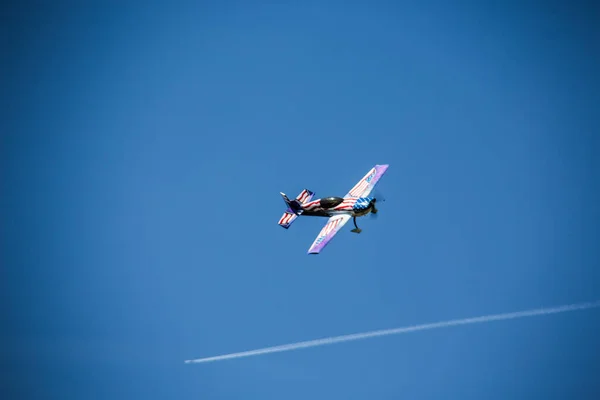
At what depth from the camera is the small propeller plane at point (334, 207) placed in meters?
51.4

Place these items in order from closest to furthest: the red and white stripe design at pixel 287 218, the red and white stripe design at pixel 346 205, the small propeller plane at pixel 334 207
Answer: the small propeller plane at pixel 334 207
the red and white stripe design at pixel 346 205
the red and white stripe design at pixel 287 218

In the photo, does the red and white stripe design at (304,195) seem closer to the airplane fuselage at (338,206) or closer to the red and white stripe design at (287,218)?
the airplane fuselage at (338,206)

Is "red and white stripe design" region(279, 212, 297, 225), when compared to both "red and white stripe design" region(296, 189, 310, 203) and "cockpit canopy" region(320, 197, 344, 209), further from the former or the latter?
"cockpit canopy" region(320, 197, 344, 209)

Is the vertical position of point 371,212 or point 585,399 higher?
point 371,212

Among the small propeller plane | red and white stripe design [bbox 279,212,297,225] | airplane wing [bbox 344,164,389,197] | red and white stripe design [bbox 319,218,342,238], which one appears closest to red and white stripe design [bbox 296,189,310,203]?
the small propeller plane

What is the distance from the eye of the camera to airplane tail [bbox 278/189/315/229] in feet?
182

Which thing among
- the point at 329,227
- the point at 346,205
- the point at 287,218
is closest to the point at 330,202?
the point at 346,205

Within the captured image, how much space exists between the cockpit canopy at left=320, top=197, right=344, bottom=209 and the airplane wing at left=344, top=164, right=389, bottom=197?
6.36 ft

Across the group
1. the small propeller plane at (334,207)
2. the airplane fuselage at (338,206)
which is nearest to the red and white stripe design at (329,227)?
the small propeller plane at (334,207)

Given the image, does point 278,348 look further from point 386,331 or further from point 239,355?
point 386,331

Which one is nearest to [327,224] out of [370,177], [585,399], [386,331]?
[370,177]

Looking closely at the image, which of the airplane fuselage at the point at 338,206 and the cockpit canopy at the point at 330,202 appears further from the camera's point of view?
the cockpit canopy at the point at 330,202

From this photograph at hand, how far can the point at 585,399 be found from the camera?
6962cm

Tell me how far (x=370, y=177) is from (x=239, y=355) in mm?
27983
